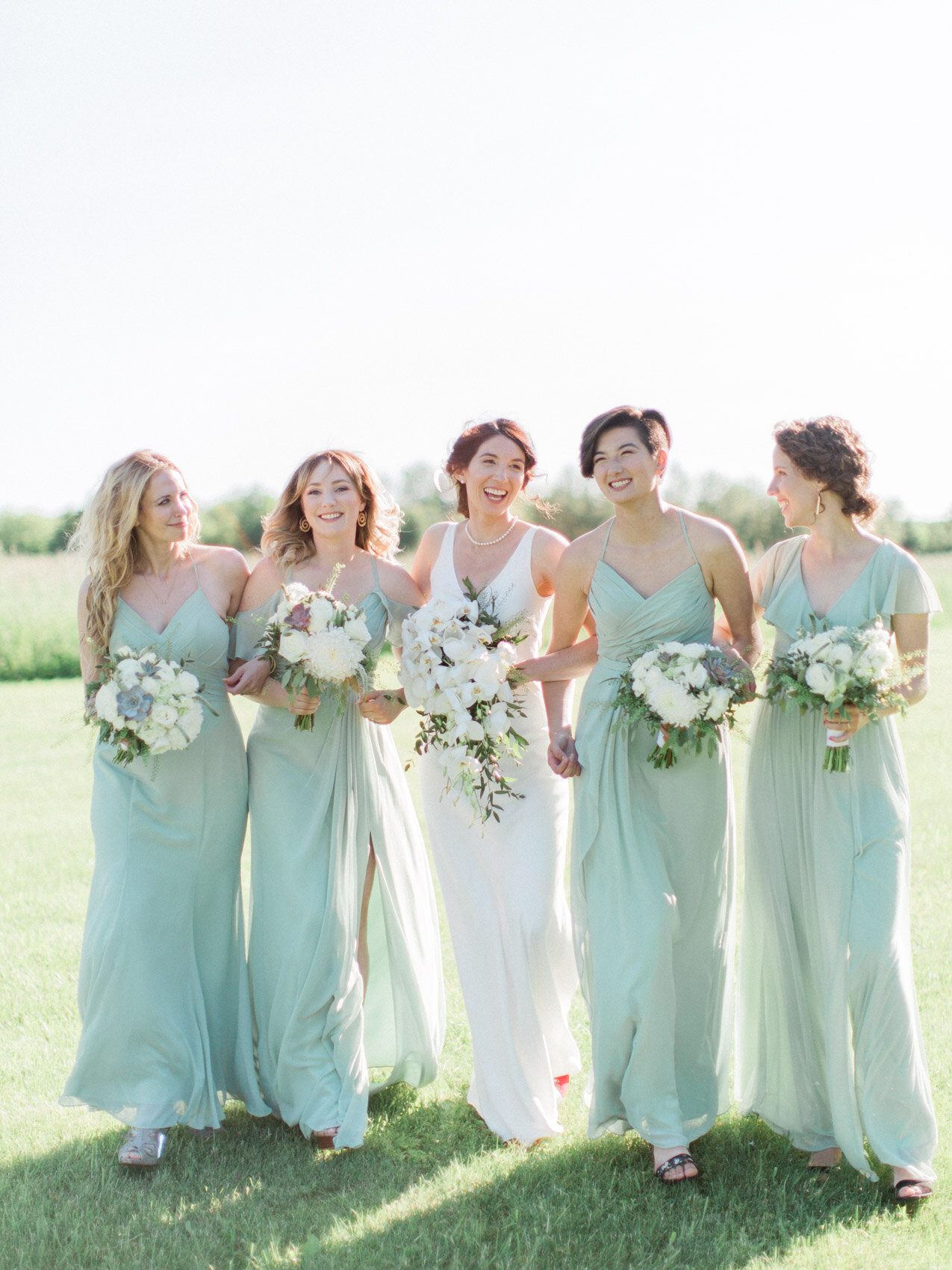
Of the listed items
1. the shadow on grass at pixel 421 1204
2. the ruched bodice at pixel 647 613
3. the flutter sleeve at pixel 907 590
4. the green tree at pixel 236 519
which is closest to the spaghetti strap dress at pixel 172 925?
Result: the shadow on grass at pixel 421 1204

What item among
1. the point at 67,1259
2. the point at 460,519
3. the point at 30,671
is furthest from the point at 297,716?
the point at 30,671

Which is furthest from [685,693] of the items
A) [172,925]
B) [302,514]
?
[172,925]

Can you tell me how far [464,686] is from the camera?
471 cm

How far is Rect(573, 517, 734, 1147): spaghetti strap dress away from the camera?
4.67 m

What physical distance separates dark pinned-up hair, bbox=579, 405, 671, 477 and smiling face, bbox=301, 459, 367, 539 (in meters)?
1.14

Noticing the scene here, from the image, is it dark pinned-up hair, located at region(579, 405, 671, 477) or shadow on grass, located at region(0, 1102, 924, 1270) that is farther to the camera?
dark pinned-up hair, located at region(579, 405, 671, 477)

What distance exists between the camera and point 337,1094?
16.8 ft

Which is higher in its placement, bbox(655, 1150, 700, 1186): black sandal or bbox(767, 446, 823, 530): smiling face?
bbox(767, 446, 823, 530): smiling face

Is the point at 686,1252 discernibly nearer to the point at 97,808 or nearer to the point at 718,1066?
the point at 718,1066

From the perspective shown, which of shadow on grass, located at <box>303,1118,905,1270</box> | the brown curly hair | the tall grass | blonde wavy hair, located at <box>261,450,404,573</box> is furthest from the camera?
the tall grass

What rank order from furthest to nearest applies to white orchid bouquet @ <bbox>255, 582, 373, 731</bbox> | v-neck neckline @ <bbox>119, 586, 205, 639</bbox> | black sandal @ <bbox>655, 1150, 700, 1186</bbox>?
1. v-neck neckline @ <bbox>119, 586, 205, 639</bbox>
2. white orchid bouquet @ <bbox>255, 582, 373, 731</bbox>
3. black sandal @ <bbox>655, 1150, 700, 1186</bbox>

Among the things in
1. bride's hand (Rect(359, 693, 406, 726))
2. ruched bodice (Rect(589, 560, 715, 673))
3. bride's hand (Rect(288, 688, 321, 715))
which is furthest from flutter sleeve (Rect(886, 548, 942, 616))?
bride's hand (Rect(288, 688, 321, 715))

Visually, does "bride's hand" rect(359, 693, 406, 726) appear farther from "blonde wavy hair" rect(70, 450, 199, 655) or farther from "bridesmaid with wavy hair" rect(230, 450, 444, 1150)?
"blonde wavy hair" rect(70, 450, 199, 655)

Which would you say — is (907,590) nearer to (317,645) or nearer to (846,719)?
(846,719)
